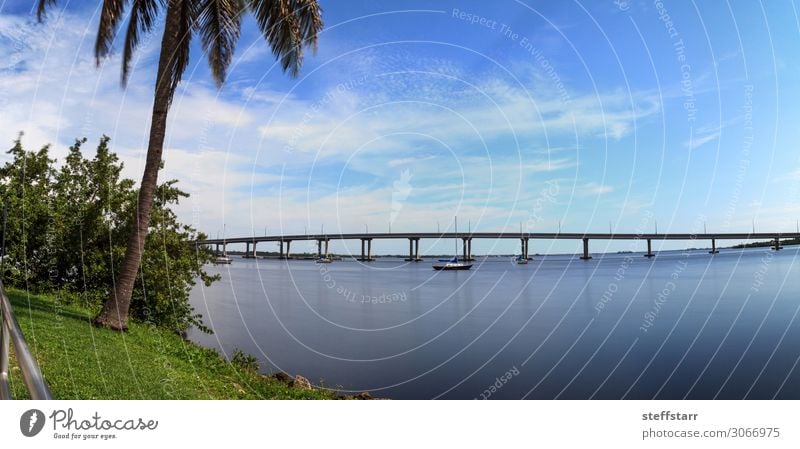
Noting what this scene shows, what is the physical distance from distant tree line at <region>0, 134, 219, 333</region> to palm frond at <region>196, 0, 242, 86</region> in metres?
4.92

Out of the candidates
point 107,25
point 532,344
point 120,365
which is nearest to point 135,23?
point 107,25

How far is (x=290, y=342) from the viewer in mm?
17734

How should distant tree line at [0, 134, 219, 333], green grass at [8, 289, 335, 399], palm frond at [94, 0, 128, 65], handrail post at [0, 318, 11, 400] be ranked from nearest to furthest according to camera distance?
handrail post at [0, 318, 11, 400] < green grass at [8, 289, 335, 399] < palm frond at [94, 0, 128, 65] < distant tree line at [0, 134, 219, 333]

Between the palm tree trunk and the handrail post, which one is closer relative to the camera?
the handrail post

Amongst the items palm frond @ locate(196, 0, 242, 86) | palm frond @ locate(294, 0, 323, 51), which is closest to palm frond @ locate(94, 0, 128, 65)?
palm frond @ locate(196, 0, 242, 86)

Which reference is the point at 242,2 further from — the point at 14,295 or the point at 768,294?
the point at 768,294

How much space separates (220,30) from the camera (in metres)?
11.5

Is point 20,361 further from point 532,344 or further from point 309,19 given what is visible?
point 532,344

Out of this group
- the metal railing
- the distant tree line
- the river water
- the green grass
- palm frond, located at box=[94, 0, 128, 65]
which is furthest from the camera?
the distant tree line

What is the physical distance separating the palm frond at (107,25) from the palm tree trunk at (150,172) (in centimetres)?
95

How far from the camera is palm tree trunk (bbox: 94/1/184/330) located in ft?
35.1

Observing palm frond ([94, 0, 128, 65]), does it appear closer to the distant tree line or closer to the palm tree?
the palm tree
